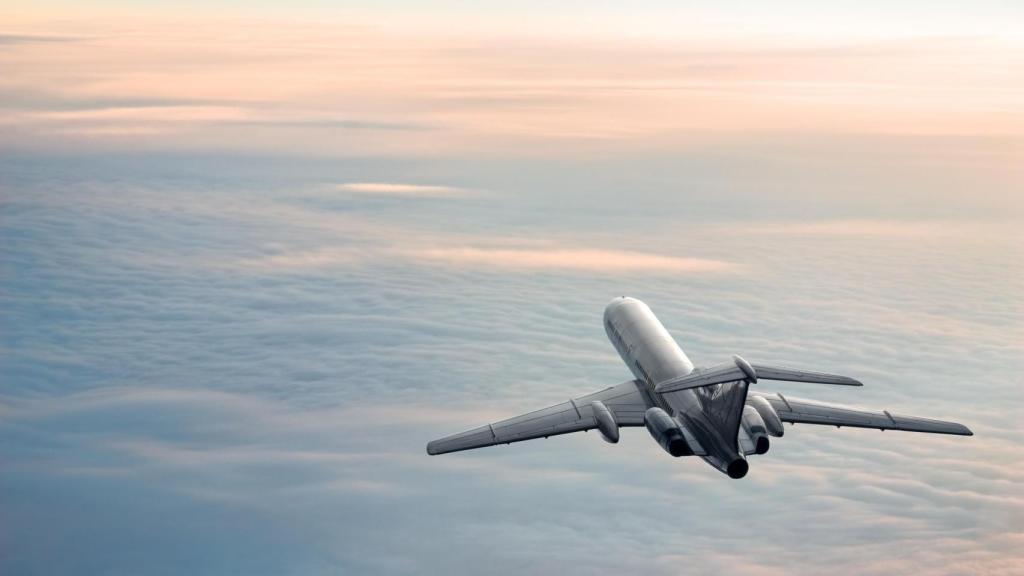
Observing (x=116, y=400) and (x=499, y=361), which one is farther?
(x=499, y=361)

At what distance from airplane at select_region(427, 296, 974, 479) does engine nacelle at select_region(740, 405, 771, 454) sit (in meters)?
0.08

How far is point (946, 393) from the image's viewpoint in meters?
157

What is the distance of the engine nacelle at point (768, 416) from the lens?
8144 cm

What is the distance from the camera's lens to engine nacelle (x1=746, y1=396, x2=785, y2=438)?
267ft

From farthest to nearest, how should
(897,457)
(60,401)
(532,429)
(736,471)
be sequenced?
(60,401) < (897,457) < (532,429) < (736,471)

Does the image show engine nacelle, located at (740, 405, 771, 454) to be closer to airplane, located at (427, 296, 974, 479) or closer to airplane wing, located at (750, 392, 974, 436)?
airplane, located at (427, 296, 974, 479)

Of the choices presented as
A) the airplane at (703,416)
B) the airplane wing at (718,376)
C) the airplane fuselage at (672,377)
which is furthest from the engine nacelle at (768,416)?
the airplane wing at (718,376)

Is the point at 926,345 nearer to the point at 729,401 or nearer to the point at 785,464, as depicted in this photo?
the point at 785,464

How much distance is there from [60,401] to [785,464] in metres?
125

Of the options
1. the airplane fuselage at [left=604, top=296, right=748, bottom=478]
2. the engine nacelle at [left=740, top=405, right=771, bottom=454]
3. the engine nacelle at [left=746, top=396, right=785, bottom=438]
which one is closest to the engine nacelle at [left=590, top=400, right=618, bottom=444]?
the airplane fuselage at [left=604, top=296, right=748, bottom=478]

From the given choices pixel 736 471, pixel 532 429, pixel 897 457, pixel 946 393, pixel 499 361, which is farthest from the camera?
pixel 499 361

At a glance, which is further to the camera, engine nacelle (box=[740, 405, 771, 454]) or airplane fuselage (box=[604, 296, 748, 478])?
engine nacelle (box=[740, 405, 771, 454])

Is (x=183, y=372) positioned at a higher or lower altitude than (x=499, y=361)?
higher

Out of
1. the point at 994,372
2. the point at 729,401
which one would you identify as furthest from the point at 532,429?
the point at 994,372
